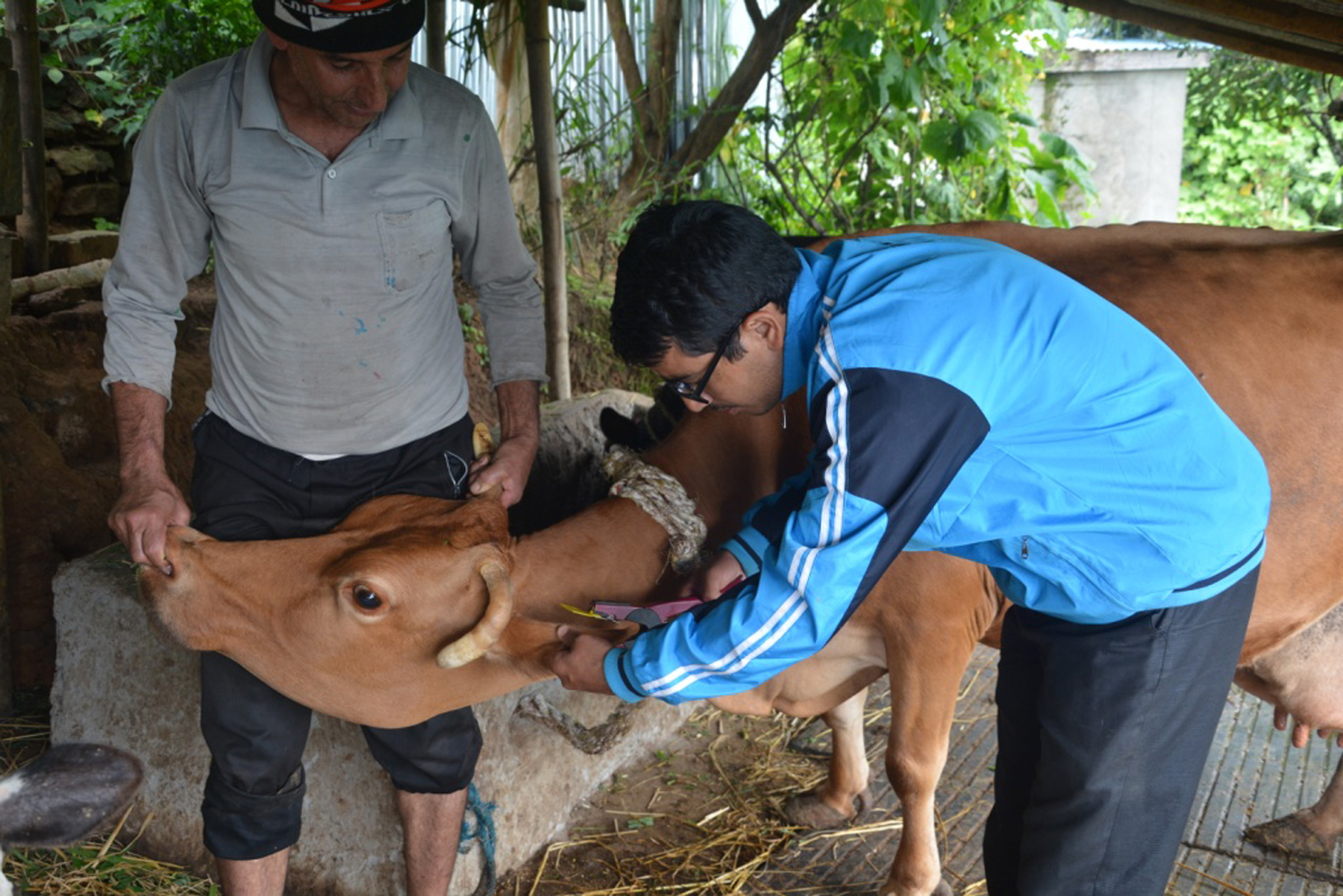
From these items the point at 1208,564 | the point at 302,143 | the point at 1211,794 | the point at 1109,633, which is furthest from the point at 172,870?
the point at 1211,794

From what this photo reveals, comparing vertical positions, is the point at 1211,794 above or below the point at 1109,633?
below

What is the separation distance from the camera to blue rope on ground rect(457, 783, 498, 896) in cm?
357

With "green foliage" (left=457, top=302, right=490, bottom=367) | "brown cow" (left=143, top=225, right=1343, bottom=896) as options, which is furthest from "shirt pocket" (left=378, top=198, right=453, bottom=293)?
"green foliage" (left=457, top=302, right=490, bottom=367)

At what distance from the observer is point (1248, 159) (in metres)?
15.9

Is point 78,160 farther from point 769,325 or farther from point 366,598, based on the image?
point 769,325

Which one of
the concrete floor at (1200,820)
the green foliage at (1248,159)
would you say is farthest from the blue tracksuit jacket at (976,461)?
A: the green foliage at (1248,159)

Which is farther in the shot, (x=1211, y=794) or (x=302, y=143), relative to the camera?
(x=1211, y=794)

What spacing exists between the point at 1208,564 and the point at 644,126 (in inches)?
230

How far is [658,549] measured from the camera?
320cm

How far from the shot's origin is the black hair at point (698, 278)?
82.2 inches

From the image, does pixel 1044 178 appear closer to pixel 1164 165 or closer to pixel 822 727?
pixel 822 727

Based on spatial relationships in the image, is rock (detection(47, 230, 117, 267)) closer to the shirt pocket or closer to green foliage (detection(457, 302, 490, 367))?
green foliage (detection(457, 302, 490, 367))

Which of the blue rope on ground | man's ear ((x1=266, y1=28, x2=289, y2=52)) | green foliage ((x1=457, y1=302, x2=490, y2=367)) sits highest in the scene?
man's ear ((x1=266, y1=28, x2=289, y2=52))

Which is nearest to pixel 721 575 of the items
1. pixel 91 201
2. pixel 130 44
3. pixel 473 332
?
pixel 473 332
